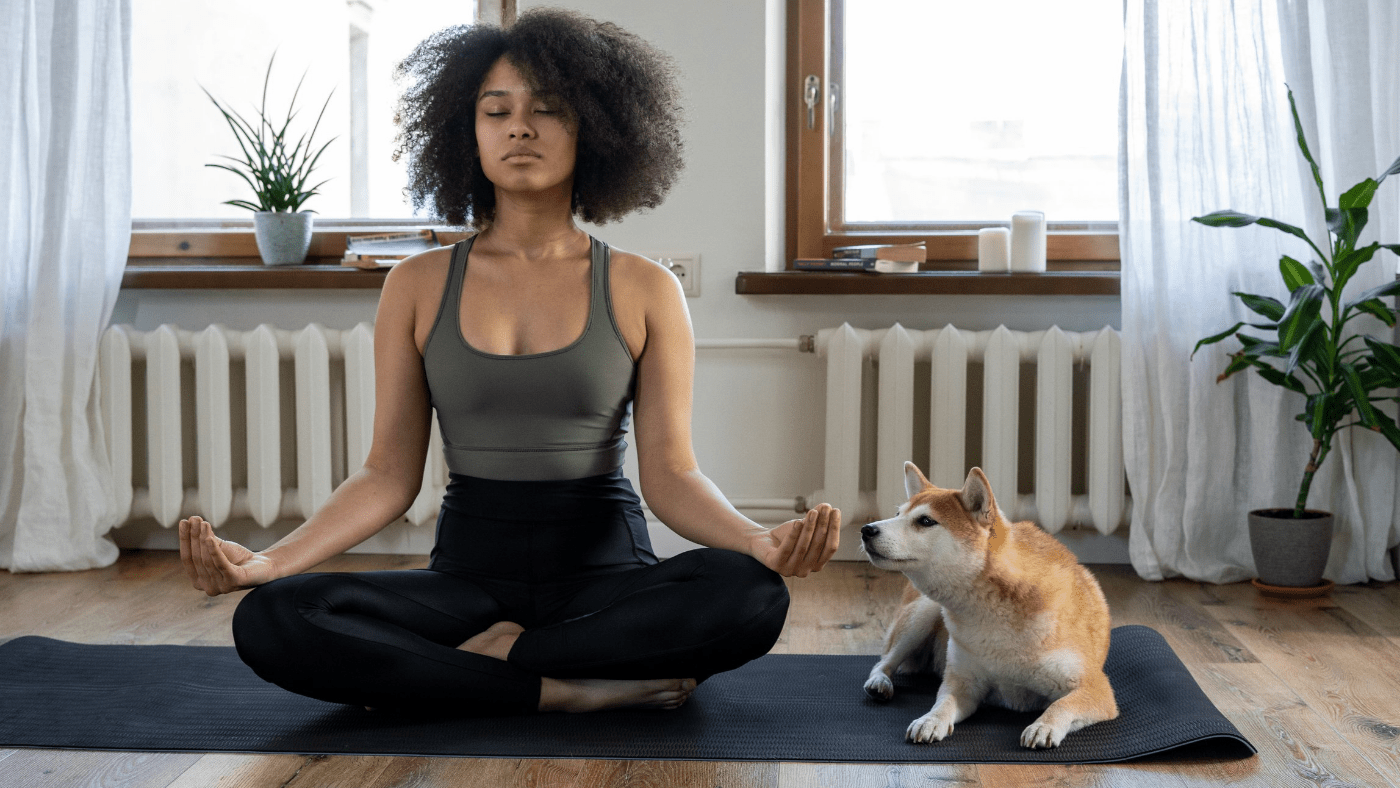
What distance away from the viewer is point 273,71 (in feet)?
9.46

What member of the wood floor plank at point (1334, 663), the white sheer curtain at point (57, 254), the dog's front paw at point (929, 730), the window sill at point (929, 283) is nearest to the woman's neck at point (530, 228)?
the dog's front paw at point (929, 730)

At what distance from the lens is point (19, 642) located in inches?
75.4

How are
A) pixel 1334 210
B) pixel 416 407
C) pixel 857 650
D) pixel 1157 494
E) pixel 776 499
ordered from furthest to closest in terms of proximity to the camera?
pixel 776 499 → pixel 1157 494 → pixel 1334 210 → pixel 857 650 → pixel 416 407

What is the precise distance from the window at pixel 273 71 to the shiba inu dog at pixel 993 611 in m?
1.86

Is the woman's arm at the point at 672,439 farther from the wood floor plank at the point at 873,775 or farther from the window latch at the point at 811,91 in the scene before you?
the window latch at the point at 811,91

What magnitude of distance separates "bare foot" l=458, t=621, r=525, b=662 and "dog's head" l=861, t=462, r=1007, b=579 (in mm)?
487

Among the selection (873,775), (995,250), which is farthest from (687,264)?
(873,775)

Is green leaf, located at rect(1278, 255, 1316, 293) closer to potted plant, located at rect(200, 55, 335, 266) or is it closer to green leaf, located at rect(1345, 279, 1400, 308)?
green leaf, located at rect(1345, 279, 1400, 308)

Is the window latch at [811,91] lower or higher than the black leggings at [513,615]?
higher

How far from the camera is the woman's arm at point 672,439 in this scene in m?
1.51

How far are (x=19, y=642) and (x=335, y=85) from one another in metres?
1.55

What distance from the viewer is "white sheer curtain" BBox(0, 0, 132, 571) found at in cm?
259

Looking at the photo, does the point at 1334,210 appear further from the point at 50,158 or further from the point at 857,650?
the point at 50,158

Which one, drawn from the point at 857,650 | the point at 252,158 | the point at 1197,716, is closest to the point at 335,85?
the point at 252,158
